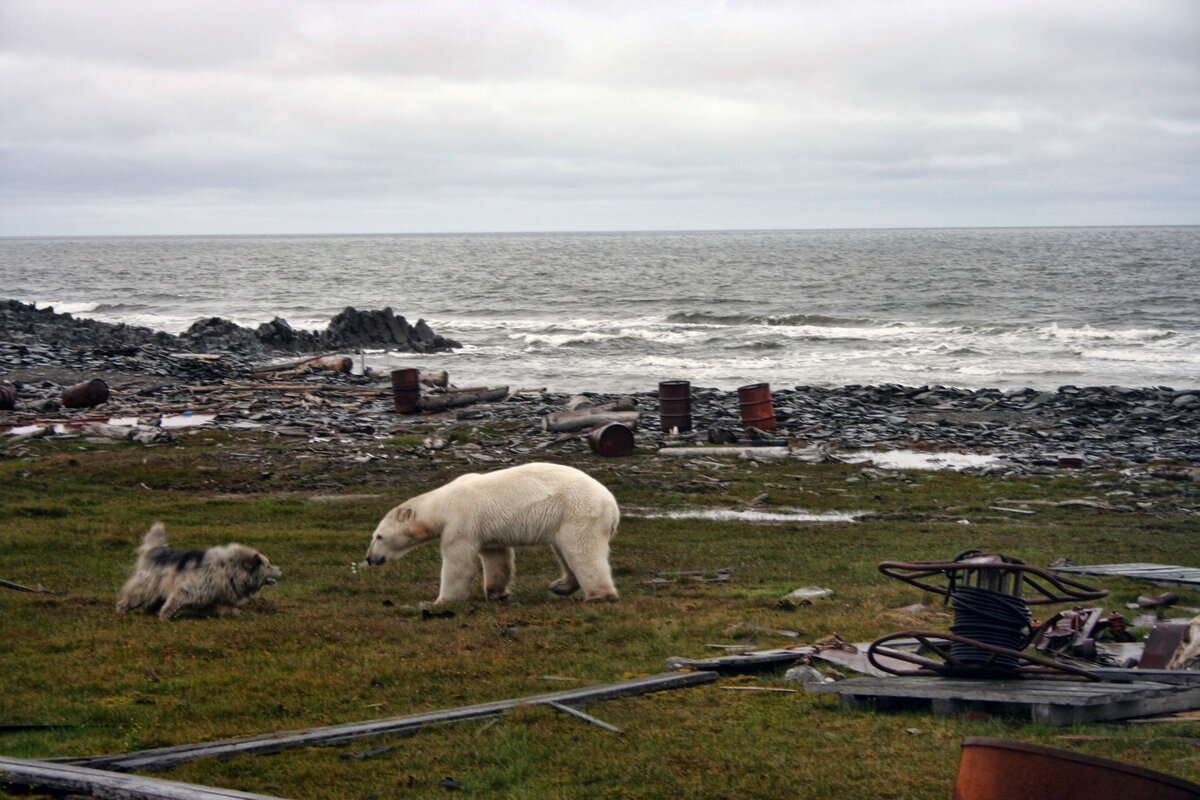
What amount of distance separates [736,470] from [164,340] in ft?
98.5

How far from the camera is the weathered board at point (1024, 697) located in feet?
19.1

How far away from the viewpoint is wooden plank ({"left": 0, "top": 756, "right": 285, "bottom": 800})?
4.87 metres

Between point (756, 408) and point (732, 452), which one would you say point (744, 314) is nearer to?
point (756, 408)

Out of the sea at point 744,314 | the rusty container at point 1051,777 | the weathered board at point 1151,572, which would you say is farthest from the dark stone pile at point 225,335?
the rusty container at point 1051,777

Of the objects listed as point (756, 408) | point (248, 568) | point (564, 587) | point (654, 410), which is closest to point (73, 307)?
point (654, 410)

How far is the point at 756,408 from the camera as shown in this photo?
75.8ft

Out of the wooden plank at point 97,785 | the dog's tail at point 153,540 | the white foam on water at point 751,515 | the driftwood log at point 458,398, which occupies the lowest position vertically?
the white foam on water at point 751,515

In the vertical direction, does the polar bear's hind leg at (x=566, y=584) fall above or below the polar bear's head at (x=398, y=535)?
below

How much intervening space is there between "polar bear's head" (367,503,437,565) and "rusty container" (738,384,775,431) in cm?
1385

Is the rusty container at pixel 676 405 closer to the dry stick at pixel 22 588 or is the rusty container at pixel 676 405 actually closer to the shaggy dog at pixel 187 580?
the shaggy dog at pixel 187 580

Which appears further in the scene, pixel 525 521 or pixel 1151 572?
pixel 1151 572

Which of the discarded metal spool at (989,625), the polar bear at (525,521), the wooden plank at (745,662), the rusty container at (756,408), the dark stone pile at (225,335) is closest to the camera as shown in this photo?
the discarded metal spool at (989,625)

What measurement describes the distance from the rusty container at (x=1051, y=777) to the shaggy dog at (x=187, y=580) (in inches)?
271

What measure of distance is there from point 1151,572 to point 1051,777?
8185 millimetres
